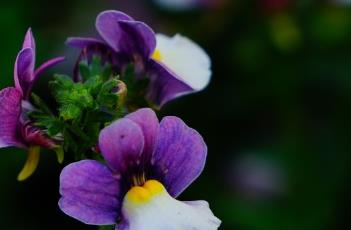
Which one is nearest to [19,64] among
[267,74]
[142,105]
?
[142,105]

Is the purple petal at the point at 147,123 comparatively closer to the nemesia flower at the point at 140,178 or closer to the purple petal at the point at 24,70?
the nemesia flower at the point at 140,178

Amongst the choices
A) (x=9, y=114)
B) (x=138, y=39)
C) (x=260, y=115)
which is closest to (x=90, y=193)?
(x=9, y=114)

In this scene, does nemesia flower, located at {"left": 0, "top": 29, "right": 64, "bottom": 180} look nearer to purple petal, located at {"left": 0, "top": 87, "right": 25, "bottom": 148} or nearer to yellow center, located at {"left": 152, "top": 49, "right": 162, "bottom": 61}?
purple petal, located at {"left": 0, "top": 87, "right": 25, "bottom": 148}

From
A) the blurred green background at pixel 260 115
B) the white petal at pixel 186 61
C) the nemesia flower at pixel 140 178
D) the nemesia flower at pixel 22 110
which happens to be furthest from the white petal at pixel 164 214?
the blurred green background at pixel 260 115

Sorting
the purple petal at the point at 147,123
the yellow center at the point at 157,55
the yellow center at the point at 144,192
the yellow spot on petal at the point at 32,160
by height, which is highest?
the purple petal at the point at 147,123

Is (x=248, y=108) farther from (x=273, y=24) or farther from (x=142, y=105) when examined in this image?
(x=142, y=105)

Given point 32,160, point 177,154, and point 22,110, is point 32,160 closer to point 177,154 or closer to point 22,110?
point 22,110

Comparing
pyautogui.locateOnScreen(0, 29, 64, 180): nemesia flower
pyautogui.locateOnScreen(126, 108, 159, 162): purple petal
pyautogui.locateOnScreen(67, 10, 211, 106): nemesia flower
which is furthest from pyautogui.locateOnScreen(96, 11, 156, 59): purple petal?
pyautogui.locateOnScreen(126, 108, 159, 162): purple petal
